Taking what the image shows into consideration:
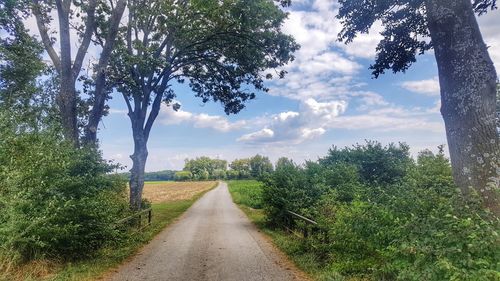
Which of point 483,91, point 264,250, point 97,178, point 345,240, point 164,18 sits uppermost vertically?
point 164,18

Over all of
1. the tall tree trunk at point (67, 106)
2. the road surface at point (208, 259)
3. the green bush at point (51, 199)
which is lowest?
the road surface at point (208, 259)

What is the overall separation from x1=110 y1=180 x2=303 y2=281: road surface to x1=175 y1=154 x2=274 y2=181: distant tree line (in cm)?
12615

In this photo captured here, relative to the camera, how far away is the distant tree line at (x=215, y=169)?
506 ft

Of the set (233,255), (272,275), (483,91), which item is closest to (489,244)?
(483,91)

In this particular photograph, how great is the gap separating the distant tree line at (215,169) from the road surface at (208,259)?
414ft

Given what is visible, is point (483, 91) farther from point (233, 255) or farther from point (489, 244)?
point (233, 255)

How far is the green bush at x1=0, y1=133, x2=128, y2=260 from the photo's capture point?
6996mm

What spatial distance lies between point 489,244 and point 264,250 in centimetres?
875

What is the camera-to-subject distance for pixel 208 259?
10617 mm

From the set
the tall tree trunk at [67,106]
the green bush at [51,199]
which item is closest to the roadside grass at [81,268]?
the green bush at [51,199]

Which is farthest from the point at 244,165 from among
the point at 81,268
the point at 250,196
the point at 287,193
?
the point at 81,268

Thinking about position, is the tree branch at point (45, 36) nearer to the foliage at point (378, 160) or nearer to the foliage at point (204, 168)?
the foliage at point (378, 160)

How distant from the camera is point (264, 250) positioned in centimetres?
1213

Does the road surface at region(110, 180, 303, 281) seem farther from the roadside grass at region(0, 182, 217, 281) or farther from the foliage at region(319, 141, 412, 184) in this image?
the foliage at region(319, 141, 412, 184)
